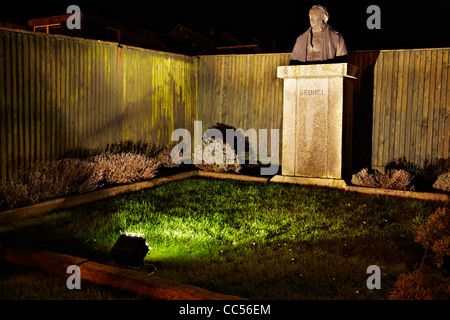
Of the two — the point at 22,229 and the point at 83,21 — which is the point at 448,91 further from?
the point at 83,21

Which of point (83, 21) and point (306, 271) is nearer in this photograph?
point (306, 271)

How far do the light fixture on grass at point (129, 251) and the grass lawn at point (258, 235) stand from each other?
1.07 ft

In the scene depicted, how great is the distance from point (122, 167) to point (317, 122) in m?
3.78

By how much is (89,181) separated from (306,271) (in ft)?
14.6

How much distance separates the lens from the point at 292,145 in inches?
351

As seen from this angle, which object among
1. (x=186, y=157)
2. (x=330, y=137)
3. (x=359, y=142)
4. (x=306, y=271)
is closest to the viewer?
(x=306, y=271)

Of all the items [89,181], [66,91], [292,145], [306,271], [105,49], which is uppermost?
[105,49]

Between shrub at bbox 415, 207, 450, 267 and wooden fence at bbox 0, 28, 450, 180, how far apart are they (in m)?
5.64

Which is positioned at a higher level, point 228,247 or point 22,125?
point 22,125

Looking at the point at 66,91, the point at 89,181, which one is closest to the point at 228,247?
the point at 89,181

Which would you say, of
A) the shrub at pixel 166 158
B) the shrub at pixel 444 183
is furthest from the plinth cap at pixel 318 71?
the shrub at pixel 166 158

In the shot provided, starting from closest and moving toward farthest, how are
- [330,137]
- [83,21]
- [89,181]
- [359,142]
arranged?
[89,181] → [330,137] → [359,142] → [83,21]

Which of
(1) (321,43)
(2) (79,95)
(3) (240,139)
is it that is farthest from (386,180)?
(2) (79,95)

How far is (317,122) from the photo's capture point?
8.60 m
